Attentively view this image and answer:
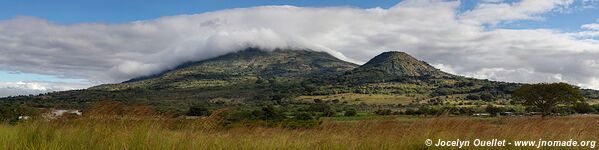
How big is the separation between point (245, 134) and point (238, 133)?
0.13 metres

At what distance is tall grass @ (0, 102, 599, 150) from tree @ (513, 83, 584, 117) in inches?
2693

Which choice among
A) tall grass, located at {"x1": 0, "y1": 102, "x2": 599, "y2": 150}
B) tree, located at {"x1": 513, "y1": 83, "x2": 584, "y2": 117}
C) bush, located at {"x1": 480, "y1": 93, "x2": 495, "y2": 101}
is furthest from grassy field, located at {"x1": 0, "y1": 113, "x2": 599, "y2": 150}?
bush, located at {"x1": 480, "y1": 93, "x2": 495, "y2": 101}

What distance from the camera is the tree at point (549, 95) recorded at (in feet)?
238

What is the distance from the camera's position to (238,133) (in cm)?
967

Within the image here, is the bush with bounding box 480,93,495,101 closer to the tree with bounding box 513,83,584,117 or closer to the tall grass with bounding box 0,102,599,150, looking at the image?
the tree with bounding box 513,83,584,117

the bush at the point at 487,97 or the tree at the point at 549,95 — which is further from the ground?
the tree at the point at 549,95

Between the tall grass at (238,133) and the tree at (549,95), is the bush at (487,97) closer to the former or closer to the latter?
the tree at (549,95)

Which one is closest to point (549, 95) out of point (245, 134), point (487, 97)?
point (245, 134)

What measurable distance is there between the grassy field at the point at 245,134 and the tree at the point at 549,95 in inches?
2690

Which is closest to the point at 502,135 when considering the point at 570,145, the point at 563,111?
the point at 570,145

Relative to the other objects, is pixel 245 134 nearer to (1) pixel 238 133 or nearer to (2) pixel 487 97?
(1) pixel 238 133

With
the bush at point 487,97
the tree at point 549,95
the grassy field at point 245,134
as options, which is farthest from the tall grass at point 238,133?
the bush at point 487,97

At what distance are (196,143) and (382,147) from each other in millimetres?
2886

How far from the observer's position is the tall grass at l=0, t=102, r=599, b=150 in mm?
7785
